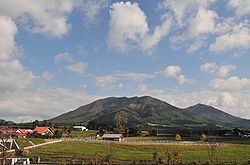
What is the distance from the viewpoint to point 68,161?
5103 cm

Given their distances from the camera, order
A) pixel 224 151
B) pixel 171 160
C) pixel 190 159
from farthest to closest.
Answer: pixel 224 151, pixel 190 159, pixel 171 160

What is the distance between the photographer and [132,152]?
6481cm

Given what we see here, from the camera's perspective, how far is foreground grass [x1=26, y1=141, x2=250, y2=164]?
5409 cm

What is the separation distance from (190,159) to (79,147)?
917 inches

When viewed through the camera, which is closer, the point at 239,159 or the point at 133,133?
the point at 239,159

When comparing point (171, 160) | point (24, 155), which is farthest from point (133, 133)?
point (171, 160)

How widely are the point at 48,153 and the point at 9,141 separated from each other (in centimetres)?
1088

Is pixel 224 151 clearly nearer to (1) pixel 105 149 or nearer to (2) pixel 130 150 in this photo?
(2) pixel 130 150

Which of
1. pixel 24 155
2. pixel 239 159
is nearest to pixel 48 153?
pixel 24 155

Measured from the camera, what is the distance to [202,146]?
72250mm

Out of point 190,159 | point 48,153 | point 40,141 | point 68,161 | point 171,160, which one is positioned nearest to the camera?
point 171,160

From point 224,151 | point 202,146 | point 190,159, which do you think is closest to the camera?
point 190,159

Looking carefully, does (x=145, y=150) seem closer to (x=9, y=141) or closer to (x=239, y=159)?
(x=239, y=159)

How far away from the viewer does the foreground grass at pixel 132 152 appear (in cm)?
5409
